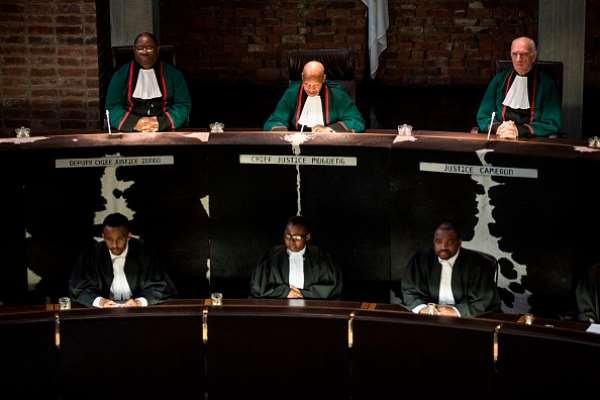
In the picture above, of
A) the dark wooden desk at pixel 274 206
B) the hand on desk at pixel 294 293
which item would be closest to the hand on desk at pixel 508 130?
the dark wooden desk at pixel 274 206

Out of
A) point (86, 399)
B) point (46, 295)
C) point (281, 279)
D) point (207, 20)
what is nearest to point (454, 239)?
point (281, 279)

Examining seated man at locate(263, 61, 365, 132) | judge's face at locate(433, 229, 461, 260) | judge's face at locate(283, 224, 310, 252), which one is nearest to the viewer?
judge's face at locate(433, 229, 461, 260)

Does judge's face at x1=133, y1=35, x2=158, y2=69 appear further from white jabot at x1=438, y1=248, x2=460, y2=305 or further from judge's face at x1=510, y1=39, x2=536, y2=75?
white jabot at x1=438, y1=248, x2=460, y2=305

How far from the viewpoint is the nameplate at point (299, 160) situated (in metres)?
7.73

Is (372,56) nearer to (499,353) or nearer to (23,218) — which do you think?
(23,218)

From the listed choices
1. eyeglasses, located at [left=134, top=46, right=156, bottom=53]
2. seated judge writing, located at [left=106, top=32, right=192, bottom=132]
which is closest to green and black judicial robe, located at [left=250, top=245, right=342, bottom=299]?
seated judge writing, located at [left=106, top=32, right=192, bottom=132]

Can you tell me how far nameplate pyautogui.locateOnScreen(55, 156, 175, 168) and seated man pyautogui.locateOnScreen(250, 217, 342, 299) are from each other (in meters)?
0.98

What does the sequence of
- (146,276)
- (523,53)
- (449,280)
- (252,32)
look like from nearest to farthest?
1. (449,280)
2. (146,276)
3. (523,53)
4. (252,32)

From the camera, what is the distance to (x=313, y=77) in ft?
27.0

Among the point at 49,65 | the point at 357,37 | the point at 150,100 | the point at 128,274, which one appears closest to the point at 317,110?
the point at 150,100

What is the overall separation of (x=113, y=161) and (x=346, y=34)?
607 centimetres

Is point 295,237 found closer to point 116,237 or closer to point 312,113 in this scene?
point 116,237

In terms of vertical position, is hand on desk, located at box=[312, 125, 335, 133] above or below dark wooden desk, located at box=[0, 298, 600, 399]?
above

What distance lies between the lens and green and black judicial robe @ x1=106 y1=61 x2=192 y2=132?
27.7 ft
